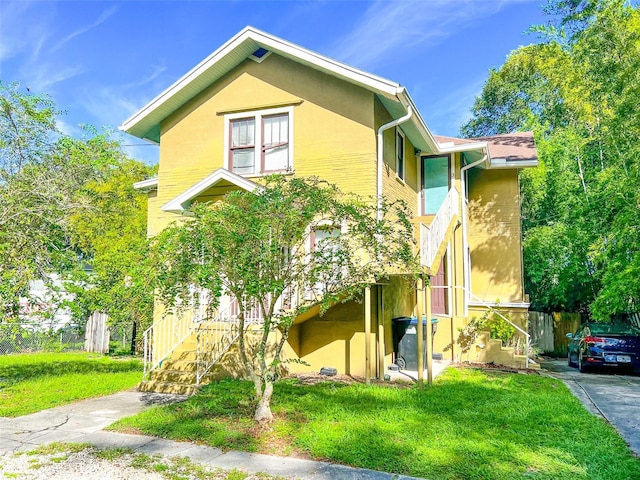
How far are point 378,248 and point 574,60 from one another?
48.1ft

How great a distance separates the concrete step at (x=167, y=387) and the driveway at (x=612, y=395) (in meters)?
7.38

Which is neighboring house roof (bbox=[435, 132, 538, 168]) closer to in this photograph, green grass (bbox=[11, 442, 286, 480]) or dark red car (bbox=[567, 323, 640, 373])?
dark red car (bbox=[567, 323, 640, 373])

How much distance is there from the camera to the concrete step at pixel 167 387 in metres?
9.57

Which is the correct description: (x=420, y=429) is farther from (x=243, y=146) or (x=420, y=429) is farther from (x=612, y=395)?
(x=243, y=146)

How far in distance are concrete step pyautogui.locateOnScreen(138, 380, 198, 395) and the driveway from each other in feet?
24.2

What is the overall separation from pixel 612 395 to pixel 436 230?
4.93m

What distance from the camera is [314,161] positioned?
11508mm

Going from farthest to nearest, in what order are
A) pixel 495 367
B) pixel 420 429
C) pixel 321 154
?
1. pixel 495 367
2. pixel 321 154
3. pixel 420 429

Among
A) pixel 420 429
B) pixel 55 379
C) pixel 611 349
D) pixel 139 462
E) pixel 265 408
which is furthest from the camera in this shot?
pixel 611 349

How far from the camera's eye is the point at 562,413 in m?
7.48

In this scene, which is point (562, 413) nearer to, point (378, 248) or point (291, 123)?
point (378, 248)

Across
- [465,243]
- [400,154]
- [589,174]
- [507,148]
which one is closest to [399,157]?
[400,154]

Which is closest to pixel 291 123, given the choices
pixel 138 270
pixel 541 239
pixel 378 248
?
pixel 378 248

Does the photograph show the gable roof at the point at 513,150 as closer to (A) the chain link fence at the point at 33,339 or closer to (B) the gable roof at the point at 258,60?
(B) the gable roof at the point at 258,60
